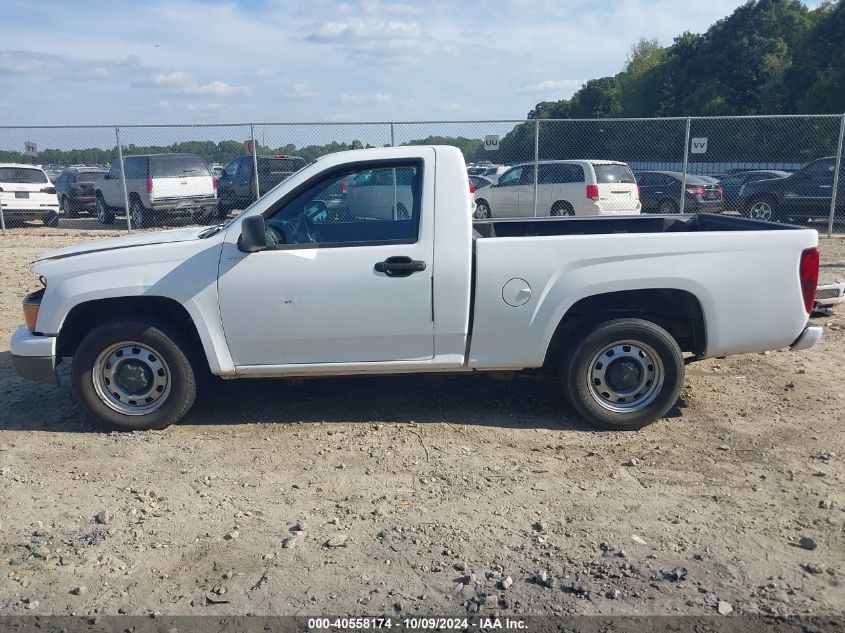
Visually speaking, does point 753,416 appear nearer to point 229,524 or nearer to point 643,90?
point 229,524

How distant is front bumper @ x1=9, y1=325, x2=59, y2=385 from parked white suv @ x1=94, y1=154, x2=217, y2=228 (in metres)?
13.7

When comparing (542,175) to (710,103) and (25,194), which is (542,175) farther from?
(710,103)

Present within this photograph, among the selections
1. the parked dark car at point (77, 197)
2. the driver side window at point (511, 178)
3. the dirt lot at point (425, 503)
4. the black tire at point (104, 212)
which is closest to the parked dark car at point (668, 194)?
the driver side window at point (511, 178)

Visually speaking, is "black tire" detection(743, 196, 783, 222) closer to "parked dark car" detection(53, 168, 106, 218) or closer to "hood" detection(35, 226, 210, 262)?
"hood" detection(35, 226, 210, 262)

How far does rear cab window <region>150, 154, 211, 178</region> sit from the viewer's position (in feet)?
60.2

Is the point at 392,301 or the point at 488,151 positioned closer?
the point at 392,301

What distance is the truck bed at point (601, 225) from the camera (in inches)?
250

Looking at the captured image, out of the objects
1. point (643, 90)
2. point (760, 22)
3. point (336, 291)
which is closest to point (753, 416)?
point (336, 291)

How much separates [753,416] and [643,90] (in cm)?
7162

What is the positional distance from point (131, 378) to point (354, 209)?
1.89 m

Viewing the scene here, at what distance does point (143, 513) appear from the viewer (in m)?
4.18

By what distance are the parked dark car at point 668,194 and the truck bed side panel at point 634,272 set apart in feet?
45.4

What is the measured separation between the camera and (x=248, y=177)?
63.3ft

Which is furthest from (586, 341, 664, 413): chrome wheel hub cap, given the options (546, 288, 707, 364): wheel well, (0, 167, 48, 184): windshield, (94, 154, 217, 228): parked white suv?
(0, 167, 48, 184): windshield
